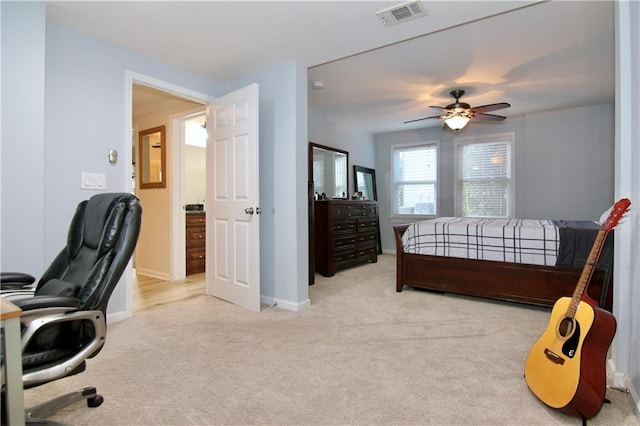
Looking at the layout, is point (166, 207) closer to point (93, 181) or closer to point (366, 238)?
point (93, 181)

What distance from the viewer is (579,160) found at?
4.96 meters

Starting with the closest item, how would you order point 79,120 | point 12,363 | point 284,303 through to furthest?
1. point 12,363
2. point 79,120
3. point 284,303

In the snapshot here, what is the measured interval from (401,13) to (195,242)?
3.78 meters

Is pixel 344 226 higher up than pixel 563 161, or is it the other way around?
pixel 563 161

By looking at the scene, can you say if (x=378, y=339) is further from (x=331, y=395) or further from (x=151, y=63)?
(x=151, y=63)

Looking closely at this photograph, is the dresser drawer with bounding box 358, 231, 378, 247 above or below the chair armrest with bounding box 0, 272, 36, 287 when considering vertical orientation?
below

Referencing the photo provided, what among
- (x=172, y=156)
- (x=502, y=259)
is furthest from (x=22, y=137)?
(x=502, y=259)

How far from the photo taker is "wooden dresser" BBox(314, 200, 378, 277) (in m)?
4.54

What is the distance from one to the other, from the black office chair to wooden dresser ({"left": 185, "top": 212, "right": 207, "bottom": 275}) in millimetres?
3015

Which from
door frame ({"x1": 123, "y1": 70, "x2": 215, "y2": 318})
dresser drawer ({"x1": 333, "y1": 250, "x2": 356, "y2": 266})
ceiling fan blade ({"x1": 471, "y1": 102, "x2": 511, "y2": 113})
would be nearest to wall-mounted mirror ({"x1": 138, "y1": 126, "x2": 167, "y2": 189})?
door frame ({"x1": 123, "y1": 70, "x2": 215, "y2": 318})

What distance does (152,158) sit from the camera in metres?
4.57

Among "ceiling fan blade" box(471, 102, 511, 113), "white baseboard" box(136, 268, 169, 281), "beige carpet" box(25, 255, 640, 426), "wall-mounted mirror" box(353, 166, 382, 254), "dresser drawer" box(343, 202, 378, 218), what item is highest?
"ceiling fan blade" box(471, 102, 511, 113)

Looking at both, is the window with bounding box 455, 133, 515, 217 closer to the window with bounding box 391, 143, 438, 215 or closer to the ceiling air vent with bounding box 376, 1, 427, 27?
the window with bounding box 391, 143, 438, 215

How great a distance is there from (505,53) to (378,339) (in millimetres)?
2818
